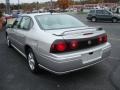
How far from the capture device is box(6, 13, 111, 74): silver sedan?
4.05 metres

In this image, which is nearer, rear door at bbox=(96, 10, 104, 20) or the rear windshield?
the rear windshield

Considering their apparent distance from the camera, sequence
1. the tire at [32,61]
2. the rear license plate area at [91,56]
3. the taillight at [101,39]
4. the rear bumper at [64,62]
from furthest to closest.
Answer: the tire at [32,61] < the taillight at [101,39] < the rear license plate area at [91,56] < the rear bumper at [64,62]

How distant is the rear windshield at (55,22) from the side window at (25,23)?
31 cm

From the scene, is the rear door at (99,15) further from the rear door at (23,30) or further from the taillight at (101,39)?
the taillight at (101,39)

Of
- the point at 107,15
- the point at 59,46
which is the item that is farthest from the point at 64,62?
the point at 107,15

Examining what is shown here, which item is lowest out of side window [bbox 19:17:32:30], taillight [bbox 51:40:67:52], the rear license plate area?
the rear license plate area

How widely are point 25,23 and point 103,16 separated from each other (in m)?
18.8

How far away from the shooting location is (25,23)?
18.8ft

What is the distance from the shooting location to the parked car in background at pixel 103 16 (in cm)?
2252

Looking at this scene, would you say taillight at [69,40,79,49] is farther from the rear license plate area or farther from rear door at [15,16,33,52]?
rear door at [15,16,33,52]

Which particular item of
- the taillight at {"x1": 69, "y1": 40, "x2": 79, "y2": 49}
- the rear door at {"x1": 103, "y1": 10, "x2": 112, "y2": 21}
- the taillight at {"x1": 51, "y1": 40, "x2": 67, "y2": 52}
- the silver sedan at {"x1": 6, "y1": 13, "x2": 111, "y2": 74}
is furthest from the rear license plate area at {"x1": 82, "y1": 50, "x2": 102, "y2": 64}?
the rear door at {"x1": 103, "y1": 10, "x2": 112, "y2": 21}

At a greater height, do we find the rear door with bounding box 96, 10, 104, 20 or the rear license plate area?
the rear door with bounding box 96, 10, 104, 20

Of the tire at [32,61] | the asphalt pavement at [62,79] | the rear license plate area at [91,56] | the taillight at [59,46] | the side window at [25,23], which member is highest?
the side window at [25,23]

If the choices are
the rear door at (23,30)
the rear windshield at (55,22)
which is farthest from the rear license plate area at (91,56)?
the rear door at (23,30)
